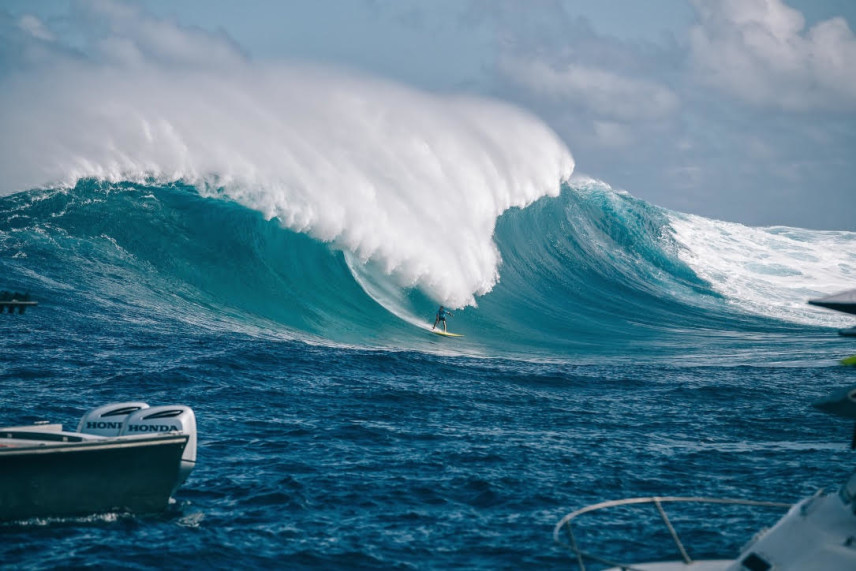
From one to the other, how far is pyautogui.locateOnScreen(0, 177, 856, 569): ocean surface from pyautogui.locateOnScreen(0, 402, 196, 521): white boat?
8.9 inches

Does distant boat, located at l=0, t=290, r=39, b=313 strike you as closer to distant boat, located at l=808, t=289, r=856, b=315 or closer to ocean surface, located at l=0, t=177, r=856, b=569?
ocean surface, located at l=0, t=177, r=856, b=569

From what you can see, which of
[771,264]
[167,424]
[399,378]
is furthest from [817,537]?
[771,264]

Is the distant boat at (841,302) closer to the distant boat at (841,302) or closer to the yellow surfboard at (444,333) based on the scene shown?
the distant boat at (841,302)

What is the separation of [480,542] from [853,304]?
183 inches

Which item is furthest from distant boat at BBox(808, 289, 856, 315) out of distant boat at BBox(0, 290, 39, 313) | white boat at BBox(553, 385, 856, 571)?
distant boat at BBox(0, 290, 39, 313)

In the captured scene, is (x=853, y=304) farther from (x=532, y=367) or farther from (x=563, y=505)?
(x=532, y=367)

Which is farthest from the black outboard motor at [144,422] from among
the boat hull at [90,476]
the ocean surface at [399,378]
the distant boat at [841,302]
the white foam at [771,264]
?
the white foam at [771,264]

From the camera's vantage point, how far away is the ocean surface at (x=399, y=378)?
8.99 meters

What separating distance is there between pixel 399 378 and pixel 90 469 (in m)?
9.25

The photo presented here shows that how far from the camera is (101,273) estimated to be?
2508 centimetres

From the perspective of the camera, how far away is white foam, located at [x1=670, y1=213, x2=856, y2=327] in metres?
37.9

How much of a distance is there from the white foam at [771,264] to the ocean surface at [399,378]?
2.09 ft

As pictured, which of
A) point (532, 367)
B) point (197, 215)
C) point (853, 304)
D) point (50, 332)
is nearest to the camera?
point (853, 304)

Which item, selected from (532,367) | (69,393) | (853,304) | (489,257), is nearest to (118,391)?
(69,393)
